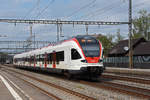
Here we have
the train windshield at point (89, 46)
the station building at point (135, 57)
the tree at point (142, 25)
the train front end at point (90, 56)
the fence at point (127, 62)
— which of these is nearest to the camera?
the train front end at point (90, 56)

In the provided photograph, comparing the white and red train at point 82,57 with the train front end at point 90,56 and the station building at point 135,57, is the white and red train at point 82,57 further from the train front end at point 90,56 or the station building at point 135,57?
the station building at point 135,57

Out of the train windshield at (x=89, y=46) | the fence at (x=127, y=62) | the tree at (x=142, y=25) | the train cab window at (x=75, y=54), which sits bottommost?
the fence at (x=127, y=62)

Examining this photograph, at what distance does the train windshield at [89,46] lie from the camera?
17047 millimetres

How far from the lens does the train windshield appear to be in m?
17.0

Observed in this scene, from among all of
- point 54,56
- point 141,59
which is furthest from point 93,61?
point 141,59

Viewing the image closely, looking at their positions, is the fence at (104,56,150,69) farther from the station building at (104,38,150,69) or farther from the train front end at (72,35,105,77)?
the train front end at (72,35,105,77)

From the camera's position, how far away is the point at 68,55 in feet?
59.9

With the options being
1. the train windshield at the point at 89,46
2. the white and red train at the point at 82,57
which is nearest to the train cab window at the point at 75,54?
the white and red train at the point at 82,57

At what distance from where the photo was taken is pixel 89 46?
17359mm

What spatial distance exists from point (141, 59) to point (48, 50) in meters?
16.0

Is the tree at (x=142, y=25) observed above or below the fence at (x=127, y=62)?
above

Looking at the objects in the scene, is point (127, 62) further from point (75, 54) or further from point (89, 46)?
point (75, 54)

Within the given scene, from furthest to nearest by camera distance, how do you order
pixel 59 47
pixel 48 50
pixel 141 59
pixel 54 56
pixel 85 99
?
1. pixel 141 59
2. pixel 48 50
3. pixel 54 56
4. pixel 59 47
5. pixel 85 99

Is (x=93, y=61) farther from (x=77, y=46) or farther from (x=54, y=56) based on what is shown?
(x=54, y=56)
